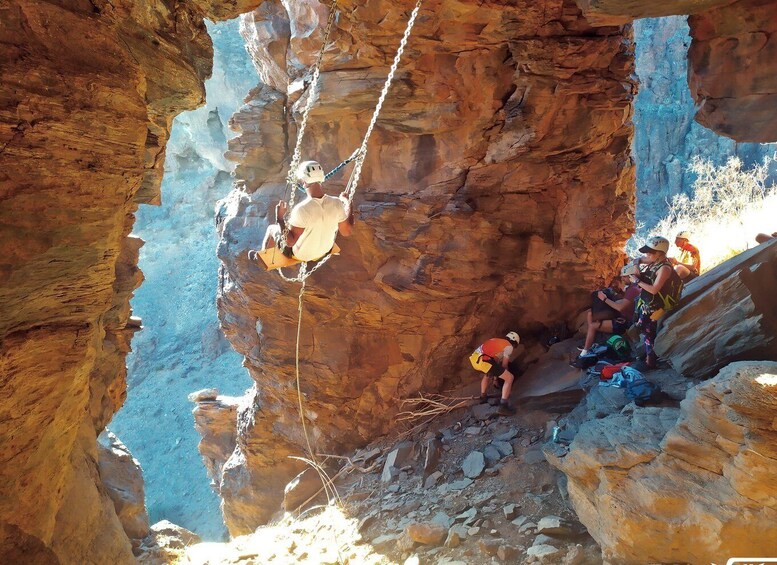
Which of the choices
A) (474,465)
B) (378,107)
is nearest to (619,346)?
(474,465)

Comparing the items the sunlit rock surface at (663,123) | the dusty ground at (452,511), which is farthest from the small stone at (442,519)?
the sunlit rock surface at (663,123)

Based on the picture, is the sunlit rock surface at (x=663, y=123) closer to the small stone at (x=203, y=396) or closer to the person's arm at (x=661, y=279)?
the small stone at (x=203, y=396)

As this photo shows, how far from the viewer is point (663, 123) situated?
3025 centimetres

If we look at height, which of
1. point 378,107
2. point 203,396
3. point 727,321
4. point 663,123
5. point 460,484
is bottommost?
point 203,396

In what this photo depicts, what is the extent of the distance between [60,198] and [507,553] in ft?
15.9

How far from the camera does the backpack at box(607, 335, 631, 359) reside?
669cm

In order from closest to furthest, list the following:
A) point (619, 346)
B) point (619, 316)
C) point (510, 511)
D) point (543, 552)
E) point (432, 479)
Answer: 1. point (543, 552)
2. point (510, 511)
3. point (619, 346)
4. point (432, 479)
5. point (619, 316)

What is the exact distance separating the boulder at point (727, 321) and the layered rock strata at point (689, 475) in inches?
49.5

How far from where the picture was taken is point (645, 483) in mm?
3932

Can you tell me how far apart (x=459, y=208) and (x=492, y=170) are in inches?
32.6

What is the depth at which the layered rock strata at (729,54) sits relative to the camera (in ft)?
16.8

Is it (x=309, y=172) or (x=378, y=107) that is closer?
(x=378, y=107)

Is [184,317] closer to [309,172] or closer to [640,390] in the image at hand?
[309,172]

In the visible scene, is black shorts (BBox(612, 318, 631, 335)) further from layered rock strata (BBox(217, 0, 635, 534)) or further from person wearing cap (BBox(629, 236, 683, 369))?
layered rock strata (BBox(217, 0, 635, 534))
